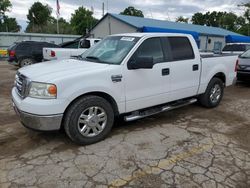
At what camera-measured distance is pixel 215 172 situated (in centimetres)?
302

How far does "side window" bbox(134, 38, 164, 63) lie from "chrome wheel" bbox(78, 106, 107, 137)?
1.25 meters

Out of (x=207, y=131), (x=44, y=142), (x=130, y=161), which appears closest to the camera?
(x=130, y=161)

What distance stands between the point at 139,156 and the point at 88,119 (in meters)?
0.99

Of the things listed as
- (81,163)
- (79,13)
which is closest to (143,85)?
(81,163)

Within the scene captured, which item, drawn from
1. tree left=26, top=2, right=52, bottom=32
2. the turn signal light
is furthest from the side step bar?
tree left=26, top=2, right=52, bottom=32

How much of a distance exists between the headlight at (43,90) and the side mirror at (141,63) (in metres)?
1.35

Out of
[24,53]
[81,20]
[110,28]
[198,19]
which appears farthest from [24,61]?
[198,19]

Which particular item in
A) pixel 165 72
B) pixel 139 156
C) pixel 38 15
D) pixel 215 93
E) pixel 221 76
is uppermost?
A: pixel 38 15

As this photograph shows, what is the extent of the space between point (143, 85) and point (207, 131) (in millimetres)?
1581

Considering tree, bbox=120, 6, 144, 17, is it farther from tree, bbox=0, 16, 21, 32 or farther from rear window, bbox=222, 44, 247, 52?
rear window, bbox=222, 44, 247, 52

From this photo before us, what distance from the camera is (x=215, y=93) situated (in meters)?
5.80

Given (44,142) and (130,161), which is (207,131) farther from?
(44,142)

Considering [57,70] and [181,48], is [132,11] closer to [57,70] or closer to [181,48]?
[181,48]

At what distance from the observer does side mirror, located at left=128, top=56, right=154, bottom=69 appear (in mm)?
3750
